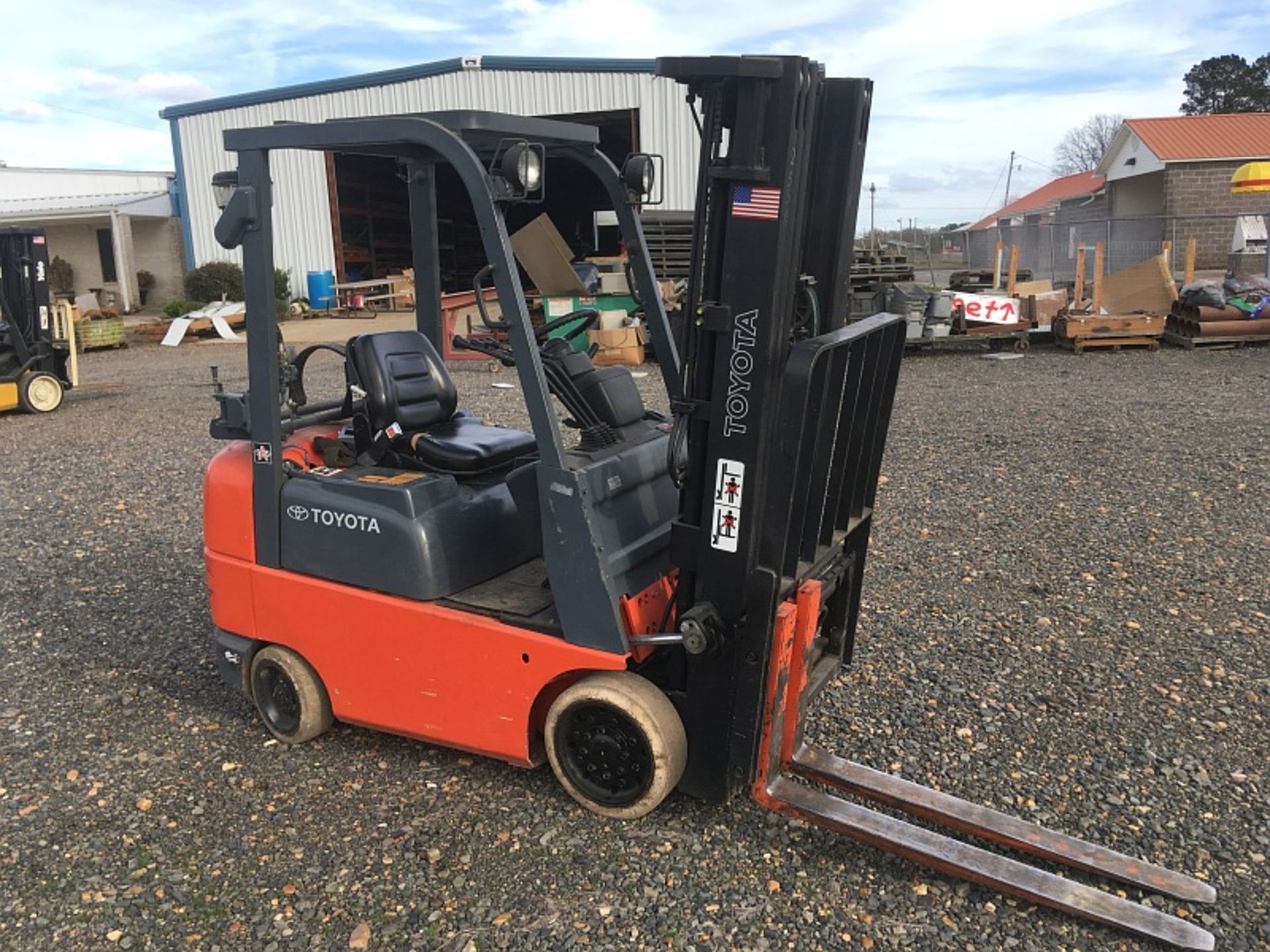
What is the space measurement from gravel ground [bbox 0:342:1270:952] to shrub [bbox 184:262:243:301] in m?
20.3

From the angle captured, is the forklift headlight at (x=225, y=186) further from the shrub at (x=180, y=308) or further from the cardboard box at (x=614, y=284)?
the shrub at (x=180, y=308)

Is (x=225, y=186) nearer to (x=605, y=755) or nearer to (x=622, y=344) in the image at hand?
(x=605, y=755)

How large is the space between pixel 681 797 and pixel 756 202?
205 centimetres

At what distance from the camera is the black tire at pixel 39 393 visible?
499 inches

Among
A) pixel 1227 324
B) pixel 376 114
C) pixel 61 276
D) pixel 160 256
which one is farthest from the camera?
pixel 160 256

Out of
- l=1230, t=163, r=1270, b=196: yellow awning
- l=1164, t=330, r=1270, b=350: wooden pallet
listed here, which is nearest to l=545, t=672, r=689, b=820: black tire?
l=1164, t=330, r=1270, b=350: wooden pallet

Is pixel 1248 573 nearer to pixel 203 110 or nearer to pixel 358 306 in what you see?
pixel 358 306

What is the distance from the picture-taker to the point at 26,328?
42.1 feet

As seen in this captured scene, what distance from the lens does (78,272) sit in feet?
106

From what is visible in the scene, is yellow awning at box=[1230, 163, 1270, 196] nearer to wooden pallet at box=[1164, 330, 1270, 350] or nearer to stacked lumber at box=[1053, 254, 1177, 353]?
stacked lumber at box=[1053, 254, 1177, 353]

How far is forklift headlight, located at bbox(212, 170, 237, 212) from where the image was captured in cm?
365

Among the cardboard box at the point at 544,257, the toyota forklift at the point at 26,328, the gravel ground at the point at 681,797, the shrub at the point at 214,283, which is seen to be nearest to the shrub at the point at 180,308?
the shrub at the point at 214,283

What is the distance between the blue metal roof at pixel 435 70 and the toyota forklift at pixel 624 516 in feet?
58.9

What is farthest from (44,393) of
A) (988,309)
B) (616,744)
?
(988,309)
